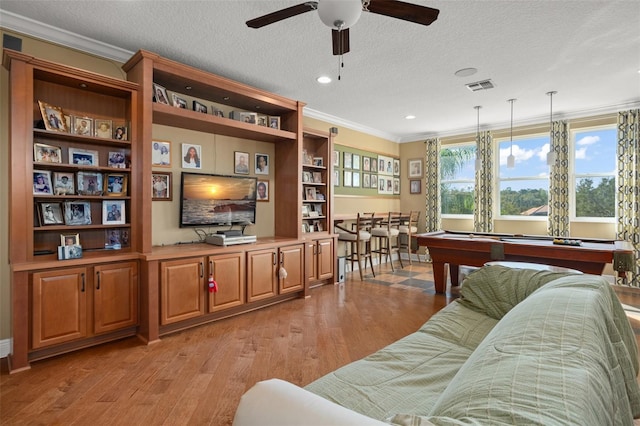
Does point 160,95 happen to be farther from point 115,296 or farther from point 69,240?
point 115,296

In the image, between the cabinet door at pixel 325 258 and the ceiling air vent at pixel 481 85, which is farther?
the cabinet door at pixel 325 258

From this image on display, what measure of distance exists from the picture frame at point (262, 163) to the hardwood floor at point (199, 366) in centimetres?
191

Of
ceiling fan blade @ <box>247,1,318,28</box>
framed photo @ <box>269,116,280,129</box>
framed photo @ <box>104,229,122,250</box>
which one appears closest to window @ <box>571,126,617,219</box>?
framed photo @ <box>269,116,280,129</box>

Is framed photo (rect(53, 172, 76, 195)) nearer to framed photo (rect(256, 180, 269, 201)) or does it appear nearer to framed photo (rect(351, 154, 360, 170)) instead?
framed photo (rect(256, 180, 269, 201))

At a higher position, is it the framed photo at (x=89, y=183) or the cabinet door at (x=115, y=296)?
the framed photo at (x=89, y=183)

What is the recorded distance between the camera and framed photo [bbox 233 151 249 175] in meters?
4.57

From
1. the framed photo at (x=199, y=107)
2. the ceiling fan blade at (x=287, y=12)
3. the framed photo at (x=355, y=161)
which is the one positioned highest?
the ceiling fan blade at (x=287, y=12)

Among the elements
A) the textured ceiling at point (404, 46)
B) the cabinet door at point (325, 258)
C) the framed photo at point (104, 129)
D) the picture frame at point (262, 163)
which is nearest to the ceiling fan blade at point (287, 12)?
the textured ceiling at point (404, 46)

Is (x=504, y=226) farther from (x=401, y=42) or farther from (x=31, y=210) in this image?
(x=31, y=210)

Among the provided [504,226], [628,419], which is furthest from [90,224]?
[504,226]

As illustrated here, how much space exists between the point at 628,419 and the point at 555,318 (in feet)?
1.37

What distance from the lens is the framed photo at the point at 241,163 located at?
4.57m

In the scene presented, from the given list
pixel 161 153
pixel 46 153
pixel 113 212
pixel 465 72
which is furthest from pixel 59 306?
pixel 465 72

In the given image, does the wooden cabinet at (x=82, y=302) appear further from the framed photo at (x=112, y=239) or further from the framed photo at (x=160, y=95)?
the framed photo at (x=160, y=95)
